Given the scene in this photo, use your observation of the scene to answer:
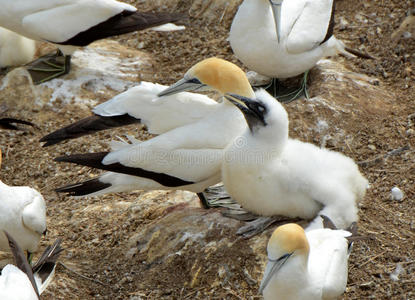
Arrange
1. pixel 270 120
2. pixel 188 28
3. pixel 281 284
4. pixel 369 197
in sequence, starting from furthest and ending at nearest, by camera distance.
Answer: pixel 188 28 < pixel 369 197 < pixel 270 120 < pixel 281 284

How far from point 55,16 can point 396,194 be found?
3235mm

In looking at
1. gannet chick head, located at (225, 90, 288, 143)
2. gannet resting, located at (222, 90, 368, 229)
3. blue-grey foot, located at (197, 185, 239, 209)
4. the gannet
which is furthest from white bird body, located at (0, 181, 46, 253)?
gannet chick head, located at (225, 90, 288, 143)

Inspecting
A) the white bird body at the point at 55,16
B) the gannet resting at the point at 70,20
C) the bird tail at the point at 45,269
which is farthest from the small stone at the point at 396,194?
the white bird body at the point at 55,16

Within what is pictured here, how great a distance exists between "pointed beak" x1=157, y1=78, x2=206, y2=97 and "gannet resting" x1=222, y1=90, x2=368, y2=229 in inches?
19.7

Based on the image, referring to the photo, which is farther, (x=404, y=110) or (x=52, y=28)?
(x=52, y=28)

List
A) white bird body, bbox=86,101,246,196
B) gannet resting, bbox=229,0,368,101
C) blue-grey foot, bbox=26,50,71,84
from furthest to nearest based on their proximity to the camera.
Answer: blue-grey foot, bbox=26,50,71,84 → gannet resting, bbox=229,0,368,101 → white bird body, bbox=86,101,246,196

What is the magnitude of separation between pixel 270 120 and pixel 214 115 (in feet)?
1.52

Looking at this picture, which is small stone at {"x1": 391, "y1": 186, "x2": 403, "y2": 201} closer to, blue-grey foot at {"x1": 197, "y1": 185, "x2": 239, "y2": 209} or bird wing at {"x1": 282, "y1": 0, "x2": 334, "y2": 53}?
blue-grey foot at {"x1": 197, "y1": 185, "x2": 239, "y2": 209}

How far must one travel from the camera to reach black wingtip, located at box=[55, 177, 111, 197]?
4.69m

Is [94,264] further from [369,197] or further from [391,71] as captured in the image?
[391,71]

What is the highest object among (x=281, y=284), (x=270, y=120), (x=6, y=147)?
(x=270, y=120)

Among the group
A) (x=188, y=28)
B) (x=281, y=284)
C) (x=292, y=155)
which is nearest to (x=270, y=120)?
(x=292, y=155)

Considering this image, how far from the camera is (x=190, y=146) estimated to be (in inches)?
179

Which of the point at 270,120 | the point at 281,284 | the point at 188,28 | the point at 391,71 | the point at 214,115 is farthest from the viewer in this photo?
the point at 188,28
